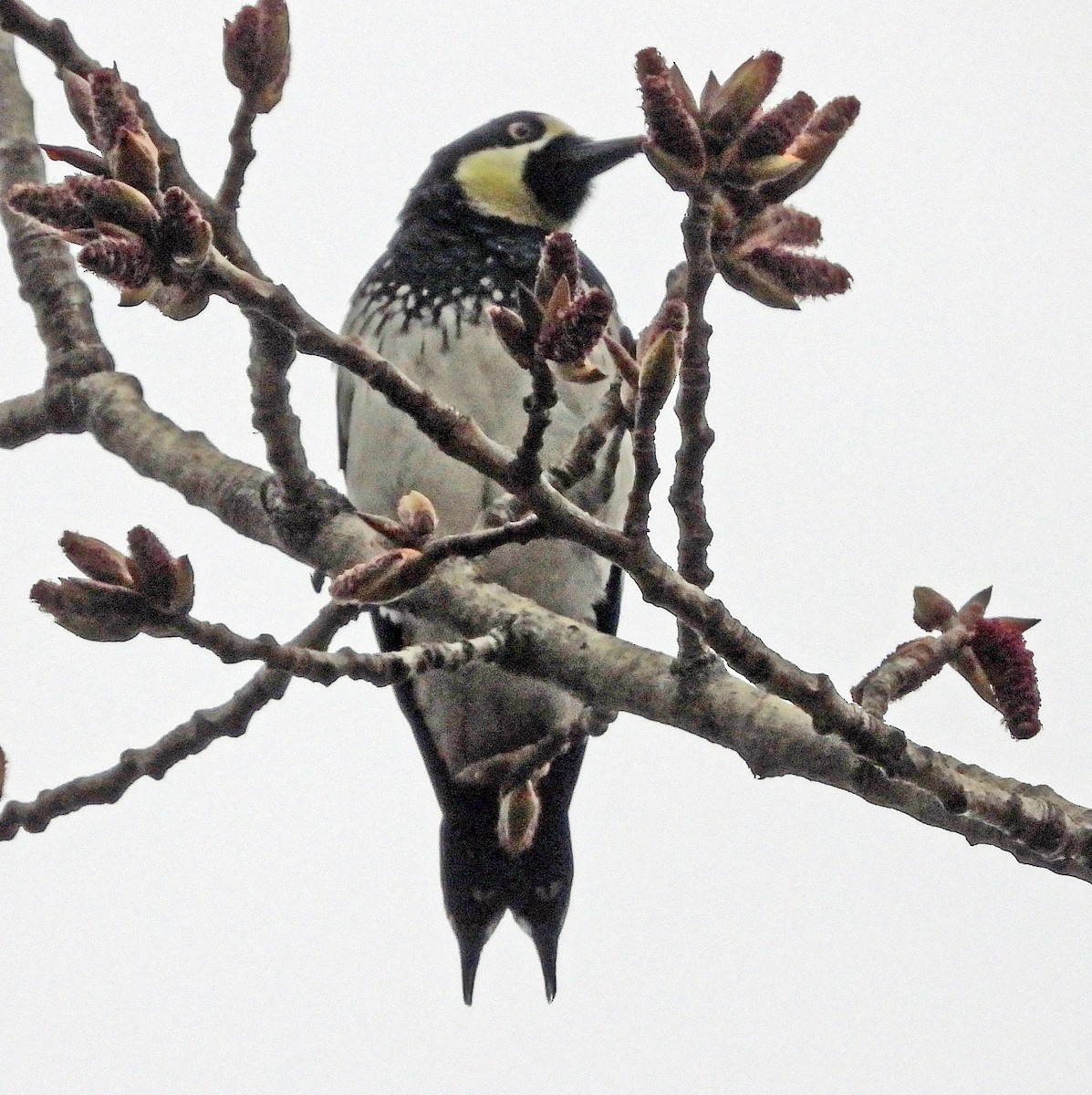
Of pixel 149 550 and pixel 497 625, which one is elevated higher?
pixel 497 625

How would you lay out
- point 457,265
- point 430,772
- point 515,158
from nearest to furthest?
1. point 457,265
2. point 430,772
3. point 515,158

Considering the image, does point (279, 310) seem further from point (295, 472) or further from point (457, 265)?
point (457, 265)

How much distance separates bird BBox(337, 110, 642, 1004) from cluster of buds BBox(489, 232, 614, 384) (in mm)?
1937

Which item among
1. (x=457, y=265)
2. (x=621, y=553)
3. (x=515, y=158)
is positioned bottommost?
(x=621, y=553)

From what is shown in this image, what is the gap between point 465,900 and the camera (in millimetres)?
4066

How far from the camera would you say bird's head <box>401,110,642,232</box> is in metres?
4.53

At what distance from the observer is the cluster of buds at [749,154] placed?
1.53m

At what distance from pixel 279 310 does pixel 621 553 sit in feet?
1.65

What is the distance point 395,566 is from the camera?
1832 millimetres

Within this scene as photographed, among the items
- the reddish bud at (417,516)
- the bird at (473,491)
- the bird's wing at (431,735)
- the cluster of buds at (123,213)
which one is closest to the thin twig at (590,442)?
the reddish bud at (417,516)

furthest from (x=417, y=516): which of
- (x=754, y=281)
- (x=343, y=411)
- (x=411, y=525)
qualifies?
(x=343, y=411)

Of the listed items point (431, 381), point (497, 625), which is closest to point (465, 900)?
point (431, 381)

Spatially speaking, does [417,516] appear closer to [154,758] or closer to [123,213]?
[123,213]

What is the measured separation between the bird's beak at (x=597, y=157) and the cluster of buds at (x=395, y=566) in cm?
300
